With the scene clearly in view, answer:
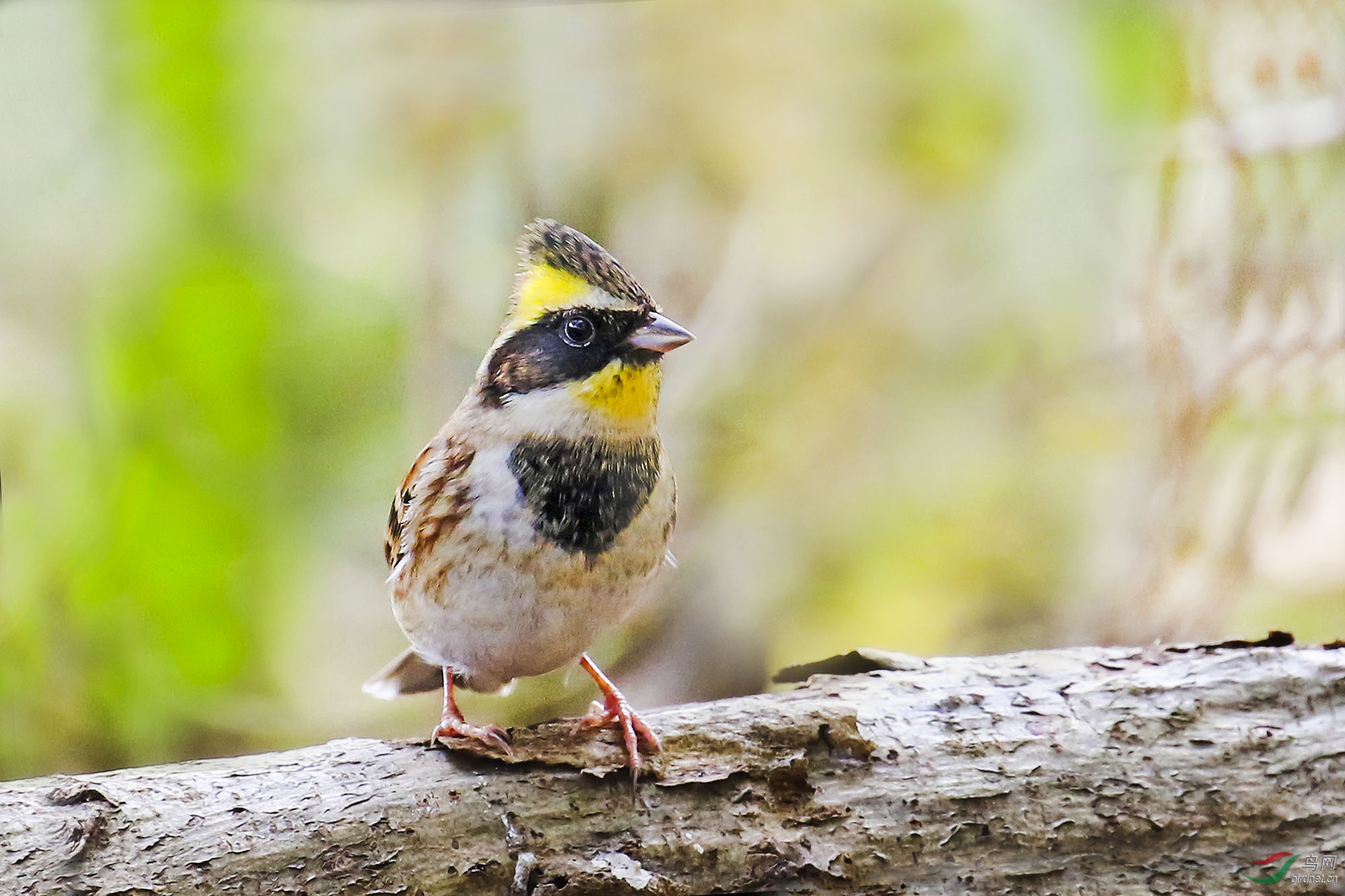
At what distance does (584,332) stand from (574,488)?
21 centimetres

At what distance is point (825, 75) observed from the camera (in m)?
2.77

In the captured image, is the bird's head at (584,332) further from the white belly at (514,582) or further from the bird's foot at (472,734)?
the bird's foot at (472,734)

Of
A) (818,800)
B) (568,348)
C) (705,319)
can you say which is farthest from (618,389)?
(705,319)

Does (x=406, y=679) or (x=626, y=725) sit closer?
(x=626, y=725)

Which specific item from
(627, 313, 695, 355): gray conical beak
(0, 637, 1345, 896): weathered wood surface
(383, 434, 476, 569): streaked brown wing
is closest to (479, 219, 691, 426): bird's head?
(627, 313, 695, 355): gray conical beak

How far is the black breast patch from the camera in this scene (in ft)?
4.96

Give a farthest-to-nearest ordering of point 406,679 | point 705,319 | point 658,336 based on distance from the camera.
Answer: point 705,319, point 406,679, point 658,336

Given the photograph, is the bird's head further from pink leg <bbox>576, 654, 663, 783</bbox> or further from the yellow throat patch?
pink leg <bbox>576, 654, 663, 783</bbox>

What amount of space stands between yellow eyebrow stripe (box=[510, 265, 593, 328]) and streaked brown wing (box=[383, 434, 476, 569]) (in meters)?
0.21

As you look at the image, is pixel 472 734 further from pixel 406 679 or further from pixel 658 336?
pixel 658 336

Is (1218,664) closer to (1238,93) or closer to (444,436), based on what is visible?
(444,436)

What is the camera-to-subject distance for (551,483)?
1515 millimetres

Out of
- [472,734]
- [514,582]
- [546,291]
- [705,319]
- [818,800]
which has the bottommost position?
[818,800]

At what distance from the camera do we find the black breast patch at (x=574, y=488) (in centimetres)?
151
